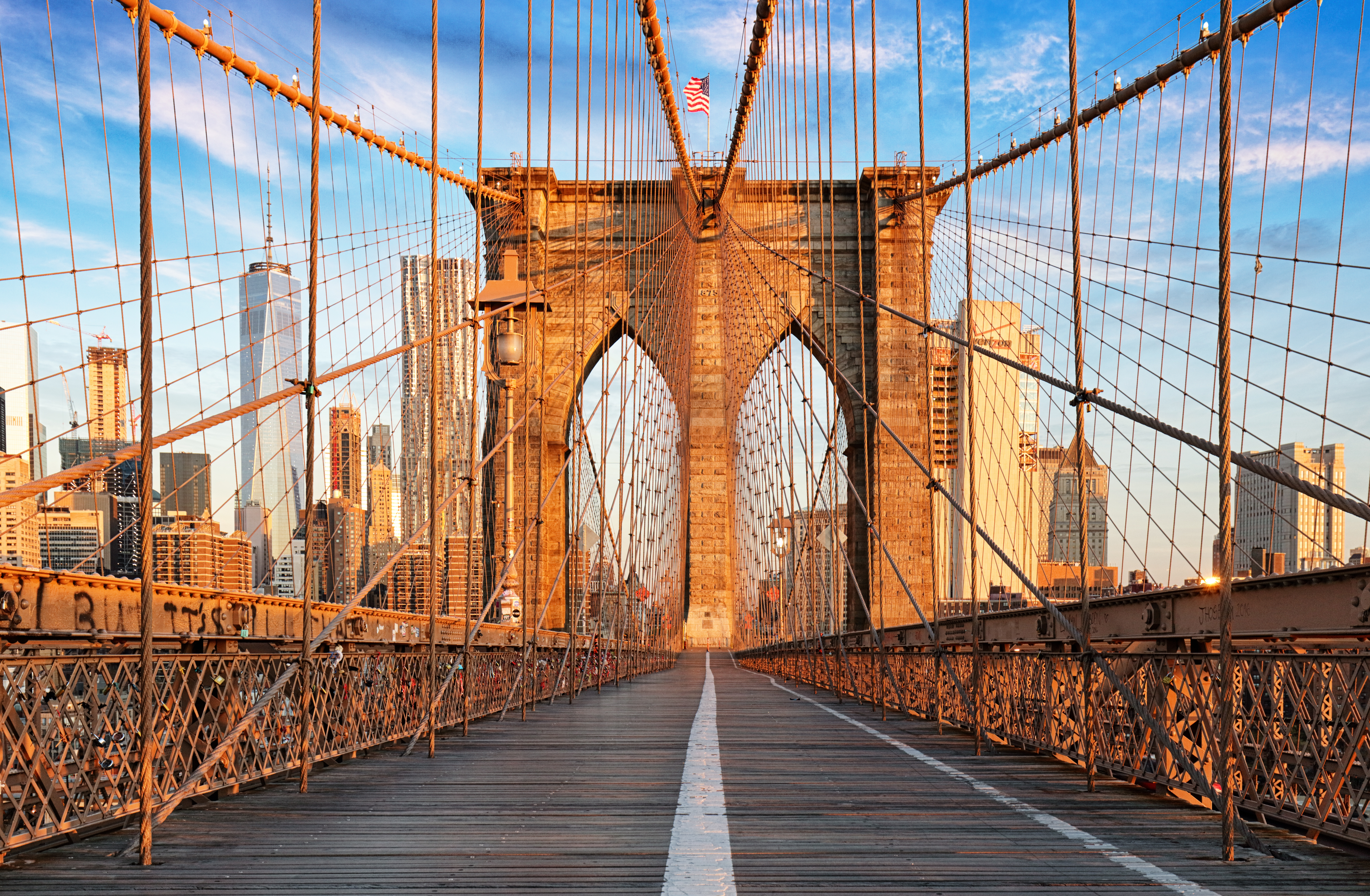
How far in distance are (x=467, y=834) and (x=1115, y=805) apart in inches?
98.5

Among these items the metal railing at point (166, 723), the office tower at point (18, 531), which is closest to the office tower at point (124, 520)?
the office tower at point (18, 531)

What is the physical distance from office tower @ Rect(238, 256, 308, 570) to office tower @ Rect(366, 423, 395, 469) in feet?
3.29

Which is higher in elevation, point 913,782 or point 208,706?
point 208,706

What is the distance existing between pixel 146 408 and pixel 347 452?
509 inches

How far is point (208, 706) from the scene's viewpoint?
513cm

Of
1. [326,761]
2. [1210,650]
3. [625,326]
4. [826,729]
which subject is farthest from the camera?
[625,326]

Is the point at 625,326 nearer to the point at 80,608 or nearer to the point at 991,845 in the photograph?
the point at 80,608

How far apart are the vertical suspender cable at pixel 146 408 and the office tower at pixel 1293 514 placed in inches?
312

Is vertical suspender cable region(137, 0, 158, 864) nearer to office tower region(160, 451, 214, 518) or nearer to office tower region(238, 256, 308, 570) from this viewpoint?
office tower region(160, 451, 214, 518)

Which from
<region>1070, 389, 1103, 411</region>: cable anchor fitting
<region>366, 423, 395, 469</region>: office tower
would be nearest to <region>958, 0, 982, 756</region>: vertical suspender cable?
<region>1070, 389, 1103, 411</region>: cable anchor fitting

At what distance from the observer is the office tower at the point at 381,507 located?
59.6ft

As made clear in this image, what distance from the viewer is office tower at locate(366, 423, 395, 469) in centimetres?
1638

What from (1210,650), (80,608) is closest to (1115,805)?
(1210,650)

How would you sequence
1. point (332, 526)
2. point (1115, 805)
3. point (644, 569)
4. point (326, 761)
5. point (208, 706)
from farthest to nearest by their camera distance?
point (644, 569), point (332, 526), point (326, 761), point (208, 706), point (1115, 805)
